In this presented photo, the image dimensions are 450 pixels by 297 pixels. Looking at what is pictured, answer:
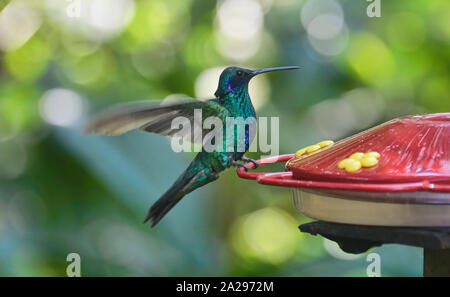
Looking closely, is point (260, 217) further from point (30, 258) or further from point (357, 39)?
point (30, 258)

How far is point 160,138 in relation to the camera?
3881mm

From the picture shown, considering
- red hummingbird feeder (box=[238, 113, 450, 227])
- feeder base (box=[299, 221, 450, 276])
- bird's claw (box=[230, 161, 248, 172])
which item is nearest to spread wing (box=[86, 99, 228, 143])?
bird's claw (box=[230, 161, 248, 172])

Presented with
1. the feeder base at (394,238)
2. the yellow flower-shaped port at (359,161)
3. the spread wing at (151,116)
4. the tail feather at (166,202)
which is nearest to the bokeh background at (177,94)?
the tail feather at (166,202)

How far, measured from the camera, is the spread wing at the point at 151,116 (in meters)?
1.83

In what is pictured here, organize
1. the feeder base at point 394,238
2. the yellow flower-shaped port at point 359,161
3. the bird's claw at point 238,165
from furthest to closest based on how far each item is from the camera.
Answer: the bird's claw at point 238,165, the yellow flower-shaped port at point 359,161, the feeder base at point 394,238

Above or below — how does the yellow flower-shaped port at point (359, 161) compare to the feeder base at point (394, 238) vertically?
above

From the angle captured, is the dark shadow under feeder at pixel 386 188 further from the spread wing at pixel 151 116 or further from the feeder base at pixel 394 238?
the spread wing at pixel 151 116

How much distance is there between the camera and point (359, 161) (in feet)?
5.19

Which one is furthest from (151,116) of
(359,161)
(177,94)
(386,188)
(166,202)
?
(177,94)

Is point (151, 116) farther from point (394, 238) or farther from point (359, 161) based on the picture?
point (394, 238)

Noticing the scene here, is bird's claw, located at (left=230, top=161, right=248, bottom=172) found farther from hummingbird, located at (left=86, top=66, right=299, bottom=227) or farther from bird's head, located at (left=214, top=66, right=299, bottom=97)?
bird's head, located at (left=214, top=66, right=299, bottom=97)

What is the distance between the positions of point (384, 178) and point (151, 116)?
824 millimetres

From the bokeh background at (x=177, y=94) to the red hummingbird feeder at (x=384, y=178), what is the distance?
6.11 feet

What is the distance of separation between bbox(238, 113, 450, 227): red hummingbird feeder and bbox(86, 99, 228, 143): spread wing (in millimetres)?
411
